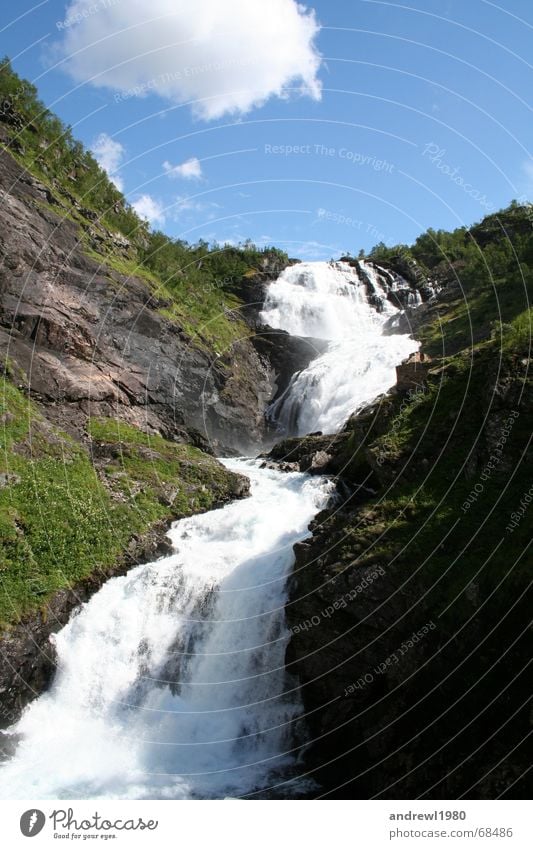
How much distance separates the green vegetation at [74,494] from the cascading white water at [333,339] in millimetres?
15220

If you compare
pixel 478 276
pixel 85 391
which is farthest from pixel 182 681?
pixel 478 276

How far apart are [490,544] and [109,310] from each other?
3158 centimetres

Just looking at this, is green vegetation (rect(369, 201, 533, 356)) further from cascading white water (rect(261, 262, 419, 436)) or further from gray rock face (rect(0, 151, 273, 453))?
gray rock face (rect(0, 151, 273, 453))

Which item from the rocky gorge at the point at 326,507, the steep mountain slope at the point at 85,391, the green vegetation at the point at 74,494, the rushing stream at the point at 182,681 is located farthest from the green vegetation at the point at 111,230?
the rushing stream at the point at 182,681

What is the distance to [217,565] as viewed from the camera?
22016mm

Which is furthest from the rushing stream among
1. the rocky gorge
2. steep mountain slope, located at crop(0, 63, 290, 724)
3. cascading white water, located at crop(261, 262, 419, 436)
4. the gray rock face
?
cascading white water, located at crop(261, 262, 419, 436)

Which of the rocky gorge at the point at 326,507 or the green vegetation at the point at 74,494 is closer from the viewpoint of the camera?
the rocky gorge at the point at 326,507

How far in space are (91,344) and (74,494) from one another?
43.4 feet

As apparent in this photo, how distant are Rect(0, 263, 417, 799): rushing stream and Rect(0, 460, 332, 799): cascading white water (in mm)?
38

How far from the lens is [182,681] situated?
728 inches

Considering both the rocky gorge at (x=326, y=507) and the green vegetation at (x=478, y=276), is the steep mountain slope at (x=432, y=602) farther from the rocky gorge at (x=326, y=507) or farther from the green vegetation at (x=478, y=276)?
the green vegetation at (x=478, y=276)

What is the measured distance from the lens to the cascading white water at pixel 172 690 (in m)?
15.2

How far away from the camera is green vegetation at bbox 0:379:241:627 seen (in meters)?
19.6

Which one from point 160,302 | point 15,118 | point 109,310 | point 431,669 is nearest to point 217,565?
point 431,669
